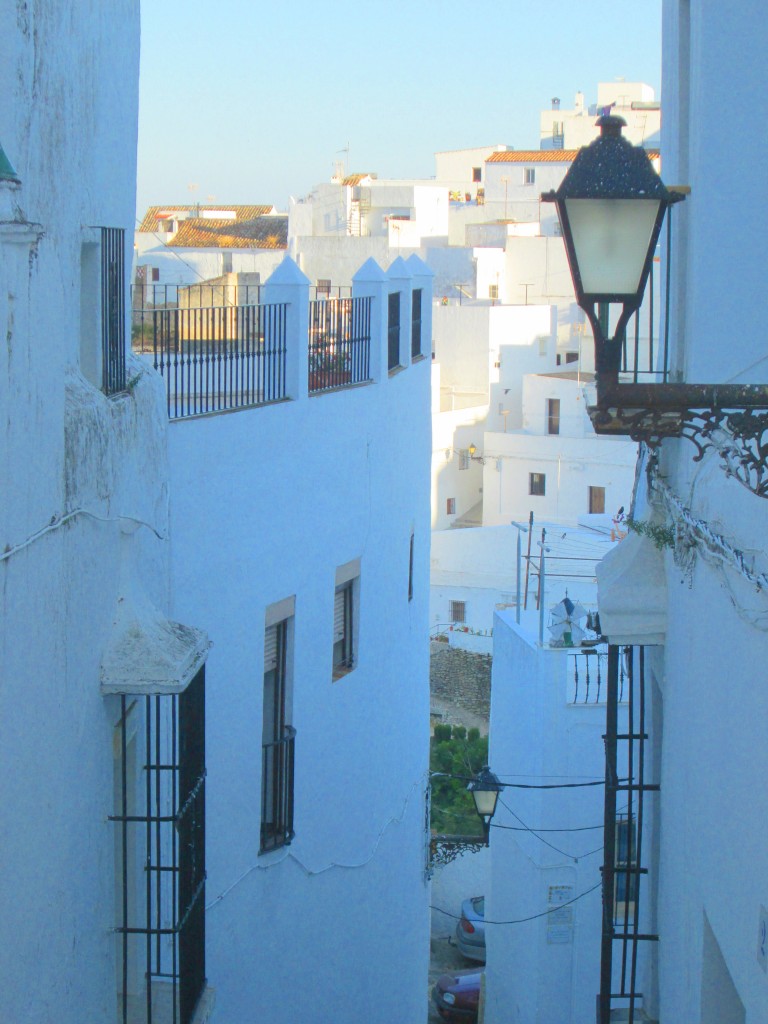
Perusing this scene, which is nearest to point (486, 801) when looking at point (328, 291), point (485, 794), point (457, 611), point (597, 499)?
point (485, 794)

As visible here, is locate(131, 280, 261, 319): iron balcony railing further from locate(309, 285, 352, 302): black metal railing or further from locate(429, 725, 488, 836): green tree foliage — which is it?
locate(429, 725, 488, 836): green tree foliage

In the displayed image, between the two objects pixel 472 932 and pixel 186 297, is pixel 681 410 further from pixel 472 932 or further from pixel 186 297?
pixel 186 297

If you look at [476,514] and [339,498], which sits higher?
[339,498]

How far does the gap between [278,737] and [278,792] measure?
353 millimetres

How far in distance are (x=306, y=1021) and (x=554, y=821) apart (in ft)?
14.1

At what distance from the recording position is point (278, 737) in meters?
8.63

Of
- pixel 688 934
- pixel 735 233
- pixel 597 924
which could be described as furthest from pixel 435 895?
pixel 735 233

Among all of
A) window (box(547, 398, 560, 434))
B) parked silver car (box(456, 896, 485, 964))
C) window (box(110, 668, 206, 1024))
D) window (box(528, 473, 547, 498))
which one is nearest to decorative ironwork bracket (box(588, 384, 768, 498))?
window (box(110, 668, 206, 1024))

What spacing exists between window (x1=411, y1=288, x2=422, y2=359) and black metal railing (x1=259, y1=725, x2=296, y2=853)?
486cm

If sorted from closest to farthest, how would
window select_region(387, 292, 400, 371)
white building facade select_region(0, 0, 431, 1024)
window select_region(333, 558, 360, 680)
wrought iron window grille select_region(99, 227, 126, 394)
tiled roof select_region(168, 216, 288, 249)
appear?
white building facade select_region(0, 0, 431, 1024)
wrought iron window grille select_region(99, 227, 126, 394)
window select_region(333, 558, 360, 680)
window select_region(387, 292, 400, 371)
tiled roof select_region(168, 216, 288, 249)

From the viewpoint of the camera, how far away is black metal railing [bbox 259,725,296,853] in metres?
8.55

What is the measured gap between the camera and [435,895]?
21.6 metres

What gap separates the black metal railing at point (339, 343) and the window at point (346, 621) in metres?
1.33

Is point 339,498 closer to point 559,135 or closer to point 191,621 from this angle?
point 191,621
